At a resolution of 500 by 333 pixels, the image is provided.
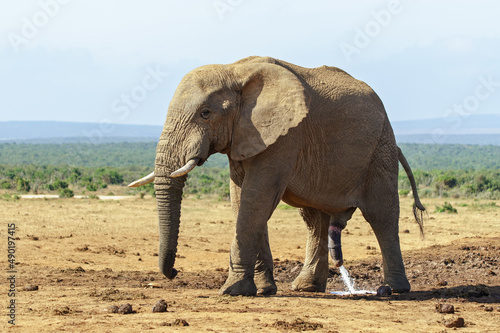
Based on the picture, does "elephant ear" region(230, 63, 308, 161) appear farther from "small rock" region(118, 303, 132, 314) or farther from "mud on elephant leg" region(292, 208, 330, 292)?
"mud on elephant leg" region(292, 208, 330, 292)

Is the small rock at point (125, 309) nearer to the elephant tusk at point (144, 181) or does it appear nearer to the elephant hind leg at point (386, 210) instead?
the elephant tusk at point (144, 181)

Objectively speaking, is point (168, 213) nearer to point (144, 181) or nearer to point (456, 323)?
point (144, 181)

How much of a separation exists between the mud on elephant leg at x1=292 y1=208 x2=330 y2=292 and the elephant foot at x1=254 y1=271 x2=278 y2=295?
3.49ft

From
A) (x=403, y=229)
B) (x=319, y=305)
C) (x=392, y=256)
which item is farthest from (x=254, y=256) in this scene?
(x=403, y=229)

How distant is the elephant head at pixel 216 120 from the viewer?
782 centimetres

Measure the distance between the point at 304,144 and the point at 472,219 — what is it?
12.4 metres

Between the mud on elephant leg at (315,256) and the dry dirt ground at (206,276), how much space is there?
1.27 ft

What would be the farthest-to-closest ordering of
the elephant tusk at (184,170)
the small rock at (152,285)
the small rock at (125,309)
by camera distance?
the small rock at (152,285)
the elephant tusk at (184,170)
the small rock at (125,309)

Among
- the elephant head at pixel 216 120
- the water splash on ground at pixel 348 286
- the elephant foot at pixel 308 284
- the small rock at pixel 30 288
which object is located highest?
the elephant head at pixel 216 120

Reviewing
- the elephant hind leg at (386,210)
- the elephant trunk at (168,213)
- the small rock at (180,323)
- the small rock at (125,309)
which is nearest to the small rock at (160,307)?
the small rock at (125,309)

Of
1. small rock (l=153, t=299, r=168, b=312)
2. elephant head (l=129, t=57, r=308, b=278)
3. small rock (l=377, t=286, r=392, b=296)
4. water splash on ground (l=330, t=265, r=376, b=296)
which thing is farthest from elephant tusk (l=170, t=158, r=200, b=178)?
water splash on ground (l=330, t=265, r=376, b=296)

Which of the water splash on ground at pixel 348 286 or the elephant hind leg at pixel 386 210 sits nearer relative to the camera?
the elephant hind leg at pixel 386 210

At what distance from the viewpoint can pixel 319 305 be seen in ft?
25.4

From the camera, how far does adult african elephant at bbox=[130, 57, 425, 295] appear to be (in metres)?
7.87
